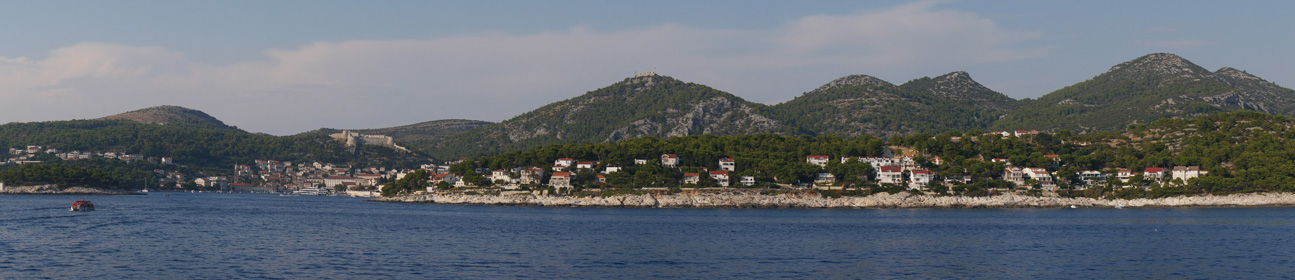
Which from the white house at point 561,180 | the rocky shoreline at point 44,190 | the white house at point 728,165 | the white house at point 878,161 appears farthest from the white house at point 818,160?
the rocky shoreline at point 44,190

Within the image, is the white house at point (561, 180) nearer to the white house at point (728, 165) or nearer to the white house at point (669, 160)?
the white house at point (669, 160)

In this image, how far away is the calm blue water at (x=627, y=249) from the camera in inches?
1106

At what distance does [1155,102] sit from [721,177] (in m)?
107

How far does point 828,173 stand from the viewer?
94.4 meters

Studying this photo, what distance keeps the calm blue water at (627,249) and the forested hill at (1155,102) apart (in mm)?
111911

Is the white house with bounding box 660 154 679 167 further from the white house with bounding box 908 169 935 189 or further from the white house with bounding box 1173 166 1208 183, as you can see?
the white house with bounding box 1173 166 1208 183

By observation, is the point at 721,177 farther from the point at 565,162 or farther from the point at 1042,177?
the point at 1042,177

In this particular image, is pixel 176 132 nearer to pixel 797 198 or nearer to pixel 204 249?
pixel 797 198

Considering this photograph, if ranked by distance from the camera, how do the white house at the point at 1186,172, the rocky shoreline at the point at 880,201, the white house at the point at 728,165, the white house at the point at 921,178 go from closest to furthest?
the rocky shoreline at the point at 880,201 → the white house at the point at 1186,172 → the white house at the point at 921,178 → the white house at the point at 728,165

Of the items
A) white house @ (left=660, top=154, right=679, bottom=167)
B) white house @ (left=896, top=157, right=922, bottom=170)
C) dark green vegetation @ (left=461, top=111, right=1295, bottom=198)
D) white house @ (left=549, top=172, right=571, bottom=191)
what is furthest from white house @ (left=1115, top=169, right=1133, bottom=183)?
white house @ (left=549, top=172, right=571, bottom=191)

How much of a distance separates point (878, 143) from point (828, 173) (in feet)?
49.5

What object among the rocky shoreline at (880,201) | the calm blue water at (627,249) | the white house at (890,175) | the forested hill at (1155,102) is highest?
the forested hill at (1155,102)

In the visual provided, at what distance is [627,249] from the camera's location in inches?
1426

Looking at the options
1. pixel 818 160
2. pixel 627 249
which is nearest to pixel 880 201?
pixel 818 160
